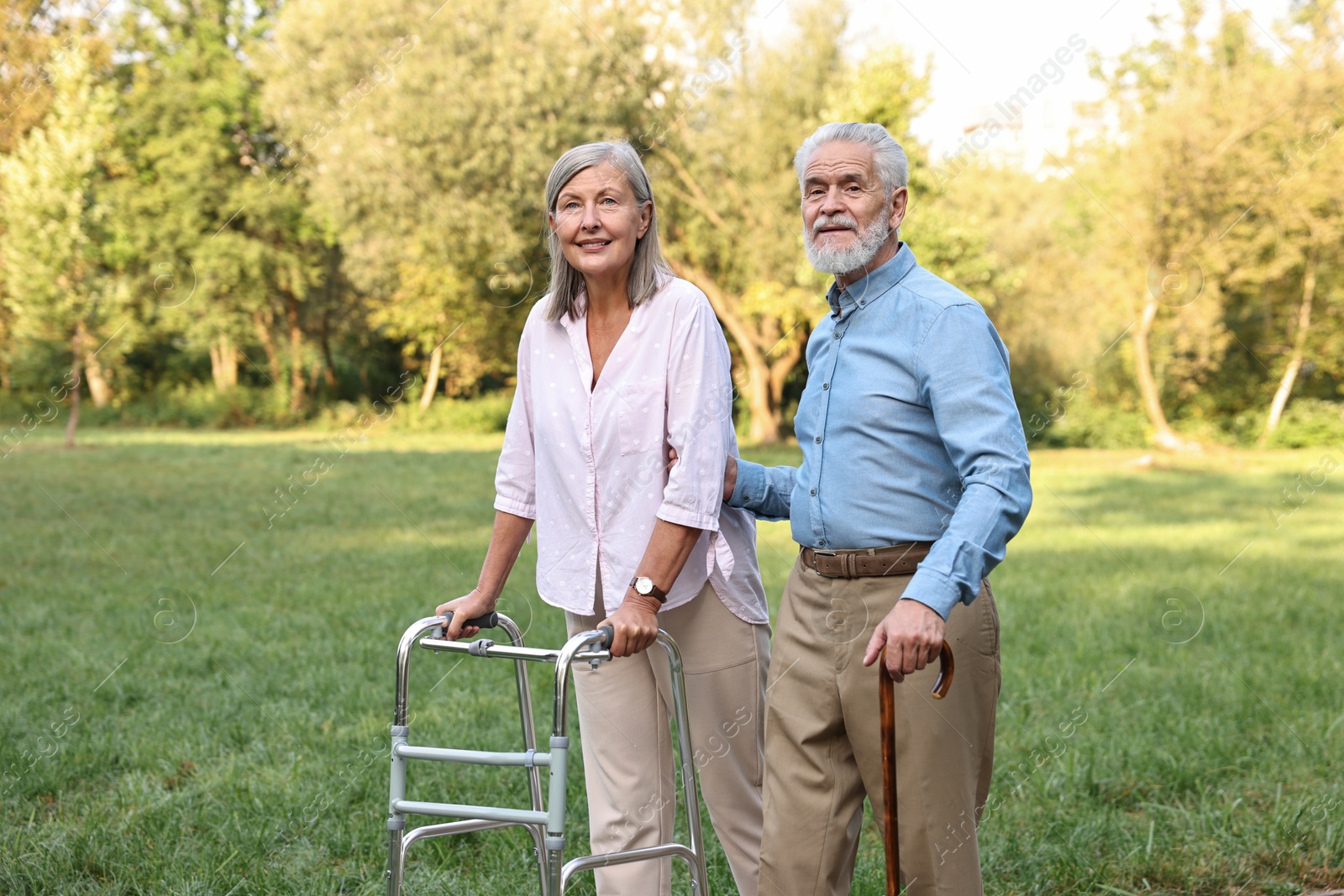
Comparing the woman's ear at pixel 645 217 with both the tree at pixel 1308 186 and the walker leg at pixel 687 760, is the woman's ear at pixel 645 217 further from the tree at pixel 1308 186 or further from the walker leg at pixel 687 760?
the tree at pixel 1308 186

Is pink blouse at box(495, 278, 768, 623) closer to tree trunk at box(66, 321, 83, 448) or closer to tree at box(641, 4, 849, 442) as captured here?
tree at box(641, 4, 849, 442)

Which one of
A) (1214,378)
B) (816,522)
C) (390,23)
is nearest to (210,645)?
(816,522)

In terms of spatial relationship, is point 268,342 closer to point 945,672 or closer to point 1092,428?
point 1092,428

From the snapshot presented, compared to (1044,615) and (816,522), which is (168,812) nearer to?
(816,522)

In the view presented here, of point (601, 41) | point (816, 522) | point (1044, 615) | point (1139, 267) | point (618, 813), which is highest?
point (601, 41)

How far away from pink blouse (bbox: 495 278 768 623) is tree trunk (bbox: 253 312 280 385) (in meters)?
31.3

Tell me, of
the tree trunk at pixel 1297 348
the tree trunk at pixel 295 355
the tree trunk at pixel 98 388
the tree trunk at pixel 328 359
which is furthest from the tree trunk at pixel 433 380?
the tree trunk at pixel 1297 348

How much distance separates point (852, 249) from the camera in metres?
2.66

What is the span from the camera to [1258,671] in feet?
21.8

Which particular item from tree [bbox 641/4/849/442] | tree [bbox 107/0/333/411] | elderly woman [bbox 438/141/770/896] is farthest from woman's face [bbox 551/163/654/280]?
tree [bbox 107/0/333/411]

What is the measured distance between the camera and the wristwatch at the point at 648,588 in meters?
2.67

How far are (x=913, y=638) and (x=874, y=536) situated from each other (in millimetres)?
382

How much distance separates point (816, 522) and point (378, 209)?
21.5m

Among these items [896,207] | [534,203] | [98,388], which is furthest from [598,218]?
[98,388]
